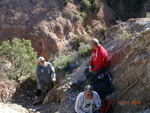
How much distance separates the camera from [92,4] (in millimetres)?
13133

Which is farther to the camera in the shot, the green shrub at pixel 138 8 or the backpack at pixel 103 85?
the green shrub at pixel 138 8

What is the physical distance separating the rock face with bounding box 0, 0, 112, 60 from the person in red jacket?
625cm

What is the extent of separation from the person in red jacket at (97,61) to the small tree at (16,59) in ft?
9.38

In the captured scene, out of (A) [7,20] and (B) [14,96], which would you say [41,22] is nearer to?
(A) [7,20]

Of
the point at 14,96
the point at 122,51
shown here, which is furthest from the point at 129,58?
the point at 14,96

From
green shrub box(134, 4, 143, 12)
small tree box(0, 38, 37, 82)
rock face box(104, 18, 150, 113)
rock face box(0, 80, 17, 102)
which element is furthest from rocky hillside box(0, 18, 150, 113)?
green shrub box(134, 4, 143, 12)

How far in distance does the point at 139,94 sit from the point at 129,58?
107cm

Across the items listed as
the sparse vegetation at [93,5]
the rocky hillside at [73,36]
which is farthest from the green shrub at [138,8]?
the sparse vegetation at [93,5]

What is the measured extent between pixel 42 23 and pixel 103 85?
8.31 m

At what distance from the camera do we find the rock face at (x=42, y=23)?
10695 millimetres

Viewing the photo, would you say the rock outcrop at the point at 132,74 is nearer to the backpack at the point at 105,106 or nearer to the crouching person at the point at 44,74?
the backpack at the point at 105,106

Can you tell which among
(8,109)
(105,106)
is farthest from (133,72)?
(8,109)

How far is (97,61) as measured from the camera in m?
4.27

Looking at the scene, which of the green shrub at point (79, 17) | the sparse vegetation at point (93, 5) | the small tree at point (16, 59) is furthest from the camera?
the sparse vegetation at point (93, 5)
